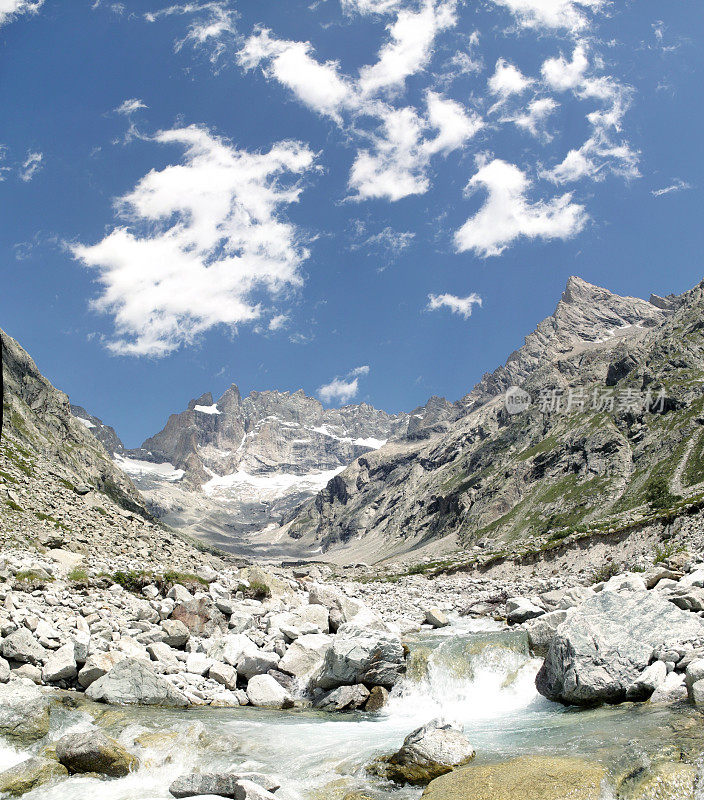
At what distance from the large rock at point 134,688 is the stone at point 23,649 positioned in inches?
91.2

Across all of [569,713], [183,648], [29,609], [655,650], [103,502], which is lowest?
[569,713]

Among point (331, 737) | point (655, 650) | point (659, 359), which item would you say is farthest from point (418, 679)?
point (659, 359)

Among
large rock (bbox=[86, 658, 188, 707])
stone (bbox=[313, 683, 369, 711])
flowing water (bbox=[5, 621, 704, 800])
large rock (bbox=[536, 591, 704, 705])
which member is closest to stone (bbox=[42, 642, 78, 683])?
large rock (bbox=[86, 658, 188, 707])

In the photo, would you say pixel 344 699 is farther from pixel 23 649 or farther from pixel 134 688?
pixel 23 649

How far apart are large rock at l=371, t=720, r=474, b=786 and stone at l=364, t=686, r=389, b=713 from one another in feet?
24.0

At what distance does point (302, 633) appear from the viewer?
2642 centimetres

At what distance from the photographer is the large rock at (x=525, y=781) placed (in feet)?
34.5

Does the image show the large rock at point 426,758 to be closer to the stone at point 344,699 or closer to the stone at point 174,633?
the stone at point 344,699

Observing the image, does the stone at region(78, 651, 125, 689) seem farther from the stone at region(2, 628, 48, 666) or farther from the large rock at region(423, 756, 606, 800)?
the large rock at region(423, 756, 606, 800)

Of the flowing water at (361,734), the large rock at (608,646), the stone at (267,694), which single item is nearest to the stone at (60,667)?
the flowing water at (361,734)

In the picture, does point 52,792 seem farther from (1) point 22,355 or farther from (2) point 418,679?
(1) point 22,355

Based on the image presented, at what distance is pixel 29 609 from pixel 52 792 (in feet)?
36.9

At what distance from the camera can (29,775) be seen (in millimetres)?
12984

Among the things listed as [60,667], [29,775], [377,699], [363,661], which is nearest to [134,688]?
[60,667]
